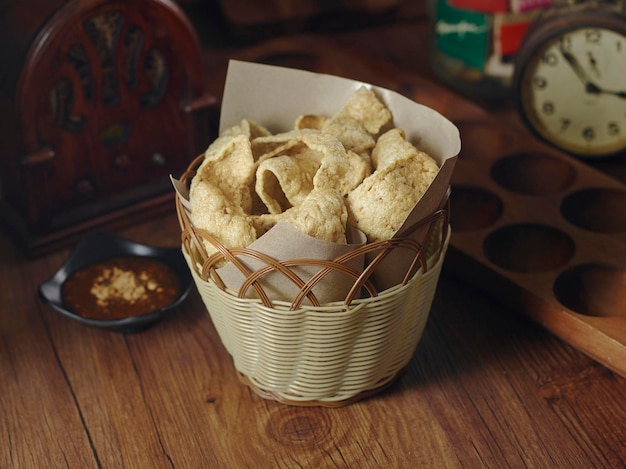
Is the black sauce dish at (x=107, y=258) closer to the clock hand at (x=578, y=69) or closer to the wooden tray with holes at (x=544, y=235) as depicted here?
the wooden tray with holes at (x=544, y=235)

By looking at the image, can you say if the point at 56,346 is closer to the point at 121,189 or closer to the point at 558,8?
the point at 121,189

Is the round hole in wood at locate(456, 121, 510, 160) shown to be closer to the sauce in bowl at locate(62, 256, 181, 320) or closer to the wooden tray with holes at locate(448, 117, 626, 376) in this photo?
the wooden tray with holes at locate(448, 117, 626, 376)

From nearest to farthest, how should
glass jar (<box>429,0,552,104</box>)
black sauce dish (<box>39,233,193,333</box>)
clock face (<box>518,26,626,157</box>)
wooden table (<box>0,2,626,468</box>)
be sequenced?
1. wooden table (<box>0,2,626,468</box>)
2. black sauce dish (<box>39,233,193,333</box>)
3. clock face (<box>518,26,626,157</box>)
4. glass jar (<box>429,0,552,104</box>)

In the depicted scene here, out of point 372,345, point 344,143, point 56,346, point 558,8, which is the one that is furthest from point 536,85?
point 56,346

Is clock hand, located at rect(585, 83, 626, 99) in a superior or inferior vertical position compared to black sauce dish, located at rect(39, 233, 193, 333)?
superior

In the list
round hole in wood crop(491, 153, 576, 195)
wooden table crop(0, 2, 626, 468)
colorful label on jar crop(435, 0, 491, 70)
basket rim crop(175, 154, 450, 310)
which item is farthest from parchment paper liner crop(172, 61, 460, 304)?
colorful label on jar crop(435, 0, 491, 70)

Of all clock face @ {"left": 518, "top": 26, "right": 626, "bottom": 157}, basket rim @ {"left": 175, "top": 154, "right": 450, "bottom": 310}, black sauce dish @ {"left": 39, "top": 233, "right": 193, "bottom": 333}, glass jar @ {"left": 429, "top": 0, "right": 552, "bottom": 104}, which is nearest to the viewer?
basket rim @ {"left": 175, "top": 154, "right": 450, "bottom": 310}
